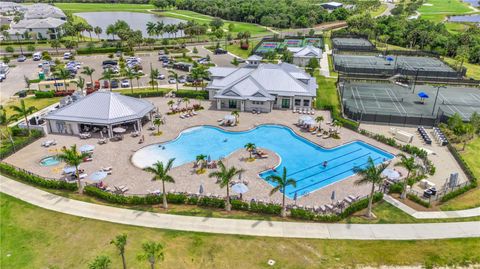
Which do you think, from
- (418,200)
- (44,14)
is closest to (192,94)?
(418,200)

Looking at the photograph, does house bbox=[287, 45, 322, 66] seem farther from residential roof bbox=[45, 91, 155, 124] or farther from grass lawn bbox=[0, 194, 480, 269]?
grass lawn bbox=[0, 194, 480, 269]

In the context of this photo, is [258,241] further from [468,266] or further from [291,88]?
[291,88]

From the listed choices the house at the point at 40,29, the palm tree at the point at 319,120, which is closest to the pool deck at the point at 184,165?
the palm tree at the point at 319,120

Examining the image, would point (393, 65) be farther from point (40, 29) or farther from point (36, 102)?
point (40, 29)

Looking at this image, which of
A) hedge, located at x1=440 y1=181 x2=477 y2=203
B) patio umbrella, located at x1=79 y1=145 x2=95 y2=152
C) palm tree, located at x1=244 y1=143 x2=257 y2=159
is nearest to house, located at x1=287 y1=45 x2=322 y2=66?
palm tree, located at x1=244 y1=143 x2=257 y2=159

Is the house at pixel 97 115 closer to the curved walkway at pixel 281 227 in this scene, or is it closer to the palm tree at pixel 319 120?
the curved walkway at pixel 281 227

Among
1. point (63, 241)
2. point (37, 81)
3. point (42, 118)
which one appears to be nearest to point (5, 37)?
point (37, 81)
